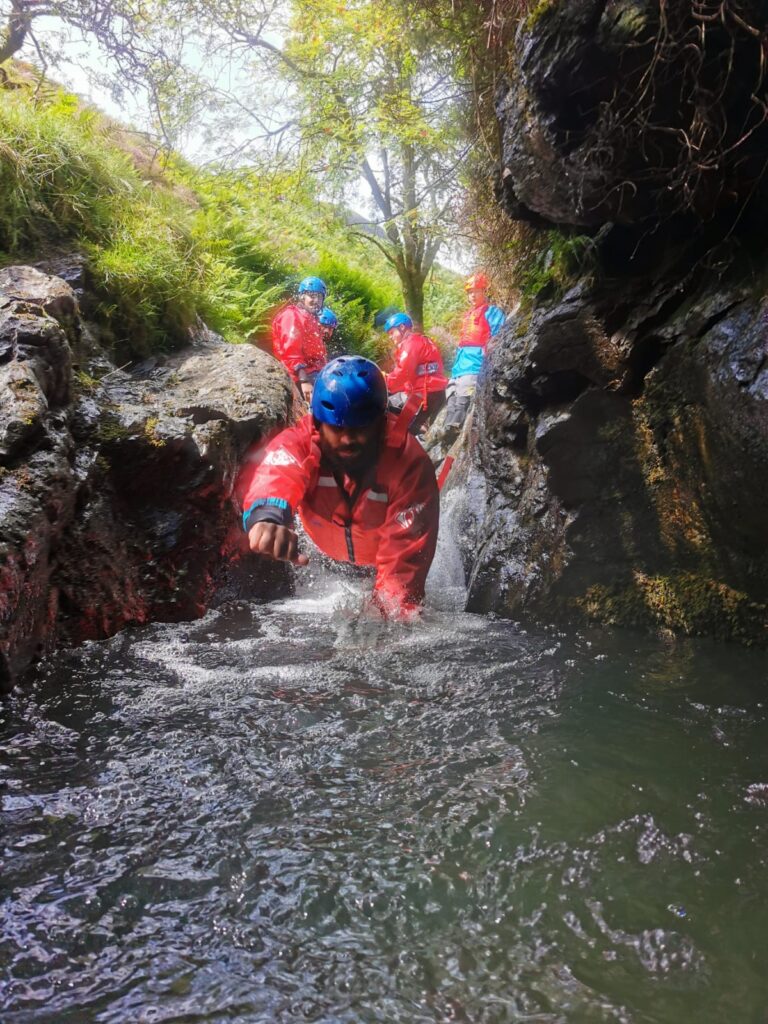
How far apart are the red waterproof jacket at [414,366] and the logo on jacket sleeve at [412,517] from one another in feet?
20.8

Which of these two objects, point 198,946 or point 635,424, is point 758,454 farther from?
point 198,946

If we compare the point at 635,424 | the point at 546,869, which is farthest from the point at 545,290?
the point at 546,869

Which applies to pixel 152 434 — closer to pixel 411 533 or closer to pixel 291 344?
pixel 411 533

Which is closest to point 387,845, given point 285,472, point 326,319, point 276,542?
point 276,542

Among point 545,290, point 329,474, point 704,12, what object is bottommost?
point 329,474

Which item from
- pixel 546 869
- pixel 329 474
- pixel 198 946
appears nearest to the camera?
pixel 198 946

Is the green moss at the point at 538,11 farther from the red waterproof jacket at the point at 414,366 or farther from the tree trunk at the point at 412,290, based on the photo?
the tree trunk at the point at 412,290

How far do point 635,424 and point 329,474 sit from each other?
6.51 feet

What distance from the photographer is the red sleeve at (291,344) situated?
9.42m

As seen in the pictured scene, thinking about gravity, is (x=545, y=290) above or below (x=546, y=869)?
above

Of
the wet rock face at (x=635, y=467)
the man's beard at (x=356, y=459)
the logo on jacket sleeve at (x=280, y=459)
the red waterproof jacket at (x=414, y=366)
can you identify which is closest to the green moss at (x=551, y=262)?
the wet rock face at (x=635, y=467)

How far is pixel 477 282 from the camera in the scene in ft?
28.7

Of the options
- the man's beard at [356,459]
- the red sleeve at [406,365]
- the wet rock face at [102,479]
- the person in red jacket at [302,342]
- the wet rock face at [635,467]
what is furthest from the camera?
the red sleeve at [406,365]

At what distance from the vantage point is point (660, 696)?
2.97 m
